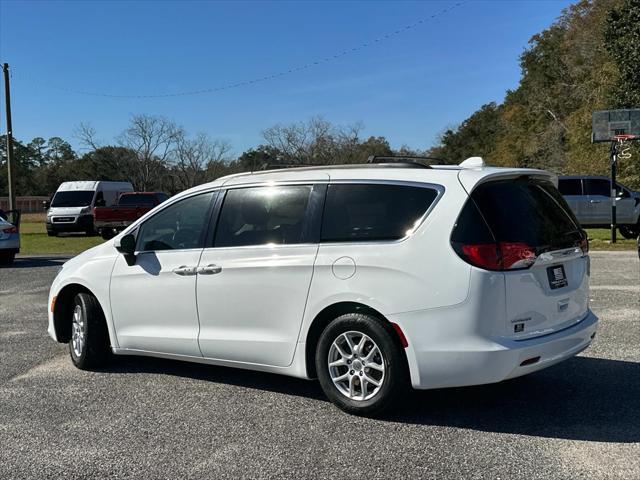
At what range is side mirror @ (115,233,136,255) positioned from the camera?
5523 millimetres

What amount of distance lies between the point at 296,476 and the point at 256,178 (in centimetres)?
253

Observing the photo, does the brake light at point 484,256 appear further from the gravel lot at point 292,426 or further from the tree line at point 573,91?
the tree line at point 573,91

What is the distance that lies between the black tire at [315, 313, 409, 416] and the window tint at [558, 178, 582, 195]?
67.5ft

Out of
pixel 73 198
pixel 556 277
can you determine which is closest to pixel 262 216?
pixel 556 277

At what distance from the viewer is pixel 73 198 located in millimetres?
29797

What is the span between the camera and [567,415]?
444 centimetres

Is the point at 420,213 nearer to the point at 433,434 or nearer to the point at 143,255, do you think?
the point at 433,434

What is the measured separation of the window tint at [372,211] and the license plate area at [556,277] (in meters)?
0.97

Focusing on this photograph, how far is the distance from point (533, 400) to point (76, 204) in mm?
28055

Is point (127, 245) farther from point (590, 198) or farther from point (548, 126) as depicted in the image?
point (548, 126)

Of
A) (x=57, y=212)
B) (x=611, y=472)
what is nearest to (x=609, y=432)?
(x=611, y=472)

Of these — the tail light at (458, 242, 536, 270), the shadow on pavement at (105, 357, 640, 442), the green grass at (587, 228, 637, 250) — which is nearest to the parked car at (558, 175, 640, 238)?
the green grass at (587, 228, 637, 250)

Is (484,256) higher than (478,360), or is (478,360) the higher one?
(484,256)

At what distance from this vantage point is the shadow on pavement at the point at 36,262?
15.7 m
